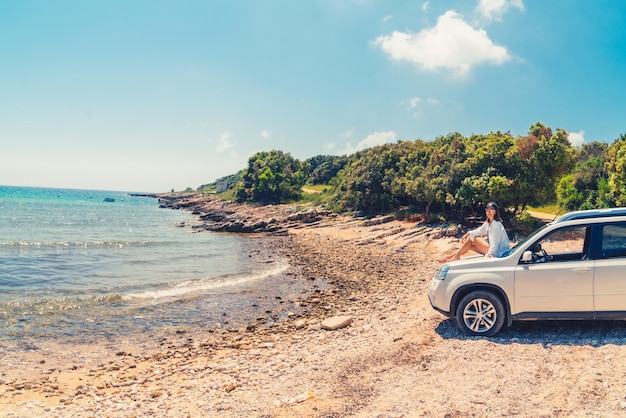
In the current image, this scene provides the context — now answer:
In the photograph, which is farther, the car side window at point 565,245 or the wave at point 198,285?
the wave at point 198,285

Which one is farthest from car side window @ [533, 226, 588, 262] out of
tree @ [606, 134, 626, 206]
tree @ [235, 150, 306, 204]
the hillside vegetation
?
tree @ [235, 150, 306, 204]

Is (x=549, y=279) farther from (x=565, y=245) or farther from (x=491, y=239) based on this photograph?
(x=491, y=239)

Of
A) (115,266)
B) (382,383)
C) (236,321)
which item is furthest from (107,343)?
→ (115,266)

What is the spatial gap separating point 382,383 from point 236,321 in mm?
7780

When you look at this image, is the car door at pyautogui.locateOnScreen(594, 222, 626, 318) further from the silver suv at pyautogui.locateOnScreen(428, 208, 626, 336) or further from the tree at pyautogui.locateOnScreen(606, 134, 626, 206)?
the tree at pyautogui.locateOnScreen(606, 134, 626, 206)

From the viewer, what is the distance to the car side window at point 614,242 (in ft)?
24.1

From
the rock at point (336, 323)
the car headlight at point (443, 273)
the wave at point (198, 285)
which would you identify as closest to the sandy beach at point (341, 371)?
the rock at point (336, 323)

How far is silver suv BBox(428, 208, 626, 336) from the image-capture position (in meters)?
7.31

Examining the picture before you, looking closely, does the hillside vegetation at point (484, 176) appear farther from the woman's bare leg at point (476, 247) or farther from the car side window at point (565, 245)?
the car side window at point (565, 245)

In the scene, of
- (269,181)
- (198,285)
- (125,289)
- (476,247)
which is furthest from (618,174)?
(269,181)

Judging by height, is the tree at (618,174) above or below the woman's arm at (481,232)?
above

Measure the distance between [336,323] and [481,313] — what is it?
4856 millimetres

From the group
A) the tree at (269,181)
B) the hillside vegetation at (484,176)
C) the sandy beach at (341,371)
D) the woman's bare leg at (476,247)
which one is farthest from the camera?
the tree at (269,181)

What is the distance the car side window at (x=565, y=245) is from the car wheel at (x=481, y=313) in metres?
1.16
